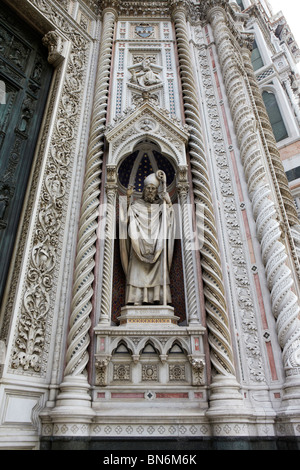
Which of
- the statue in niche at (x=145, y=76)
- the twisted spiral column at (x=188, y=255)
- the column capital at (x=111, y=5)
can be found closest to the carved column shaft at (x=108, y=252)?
the twisted spiral column at (x=188, y=255)

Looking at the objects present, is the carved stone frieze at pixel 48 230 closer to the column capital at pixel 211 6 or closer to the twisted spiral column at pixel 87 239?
the twisted spiral column at pixel 87 239

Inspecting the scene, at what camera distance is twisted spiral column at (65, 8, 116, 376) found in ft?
12.4

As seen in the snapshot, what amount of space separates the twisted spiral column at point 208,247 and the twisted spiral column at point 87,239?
141 centimetres

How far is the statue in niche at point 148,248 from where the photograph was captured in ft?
14.4

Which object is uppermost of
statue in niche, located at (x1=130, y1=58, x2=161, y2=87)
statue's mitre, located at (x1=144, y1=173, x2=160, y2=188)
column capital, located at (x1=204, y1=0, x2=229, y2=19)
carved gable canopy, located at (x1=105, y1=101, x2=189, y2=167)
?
column capital, located at (x1=204, y1=0, x2=229, y2=19)

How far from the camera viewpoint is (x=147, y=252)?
456 cm

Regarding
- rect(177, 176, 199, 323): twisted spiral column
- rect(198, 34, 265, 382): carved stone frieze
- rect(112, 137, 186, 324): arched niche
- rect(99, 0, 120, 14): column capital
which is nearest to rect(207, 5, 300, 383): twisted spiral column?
rect(198, 34, 265, 382): carved stone frieze

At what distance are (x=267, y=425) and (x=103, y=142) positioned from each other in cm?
438

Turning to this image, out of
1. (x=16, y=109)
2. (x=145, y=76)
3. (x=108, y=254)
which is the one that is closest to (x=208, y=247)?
(x=108, y=254)

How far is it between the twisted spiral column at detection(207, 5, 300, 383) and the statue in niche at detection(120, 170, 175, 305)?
1.24 meters

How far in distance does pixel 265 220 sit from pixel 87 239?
2.36 meters

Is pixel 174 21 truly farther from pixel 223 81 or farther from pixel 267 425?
pixel 267 425

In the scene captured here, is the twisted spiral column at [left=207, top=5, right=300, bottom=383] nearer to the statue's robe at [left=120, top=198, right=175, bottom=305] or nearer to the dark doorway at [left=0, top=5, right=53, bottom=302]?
the statue's robe at [left=120, top=198, right=175, bottom=305]
